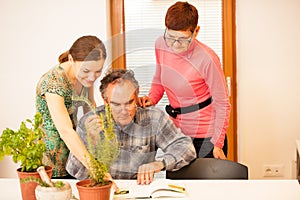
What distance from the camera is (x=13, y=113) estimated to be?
3508 mm

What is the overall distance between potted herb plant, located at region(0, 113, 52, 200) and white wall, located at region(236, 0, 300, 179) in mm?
2012

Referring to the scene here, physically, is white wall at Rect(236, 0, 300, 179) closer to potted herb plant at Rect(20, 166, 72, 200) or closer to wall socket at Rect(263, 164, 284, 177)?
wall socket at Rect(263, 164, 284, 177)

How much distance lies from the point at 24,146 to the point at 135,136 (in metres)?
0.77

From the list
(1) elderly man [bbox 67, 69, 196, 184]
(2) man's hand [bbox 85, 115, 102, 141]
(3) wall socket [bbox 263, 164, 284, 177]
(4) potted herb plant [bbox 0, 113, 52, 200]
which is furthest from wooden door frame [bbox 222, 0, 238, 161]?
(4) potted herb plant [bbox 0, 113, 52, 200]

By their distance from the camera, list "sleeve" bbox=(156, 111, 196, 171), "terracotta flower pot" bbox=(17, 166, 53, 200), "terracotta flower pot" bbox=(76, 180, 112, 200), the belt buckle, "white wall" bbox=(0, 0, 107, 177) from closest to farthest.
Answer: "terracotta flower pot" bbox=(76, 180, 112, 200)
"terracotta flower pot" bbox=(17, 166, 53, 200)
"sleeve" bbox=(156, 111, 196, 171)
the belt buckle
"white wall" bbox=(0, 0, 107, 177)

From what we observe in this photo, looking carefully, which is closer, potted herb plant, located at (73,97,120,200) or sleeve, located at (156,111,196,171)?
potted herb plant, located at (73,97,120,200)

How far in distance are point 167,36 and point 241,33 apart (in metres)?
0.85

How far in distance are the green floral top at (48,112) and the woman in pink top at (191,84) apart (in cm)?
44

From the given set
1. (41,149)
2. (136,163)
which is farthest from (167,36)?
(41,149)

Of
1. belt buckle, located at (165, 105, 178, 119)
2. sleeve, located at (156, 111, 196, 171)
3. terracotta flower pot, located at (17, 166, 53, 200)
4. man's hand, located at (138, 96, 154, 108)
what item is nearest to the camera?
terracotta flower pot, located at (17, 166, 53, 200)

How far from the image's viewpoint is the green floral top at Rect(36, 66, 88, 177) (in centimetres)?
233

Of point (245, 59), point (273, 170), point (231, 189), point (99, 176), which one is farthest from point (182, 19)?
point (273, 170)

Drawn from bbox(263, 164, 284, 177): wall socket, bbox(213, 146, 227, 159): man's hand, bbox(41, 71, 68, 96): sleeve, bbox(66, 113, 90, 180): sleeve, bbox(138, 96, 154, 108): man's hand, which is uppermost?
bbox(41, 71, 68, 96): sleeve

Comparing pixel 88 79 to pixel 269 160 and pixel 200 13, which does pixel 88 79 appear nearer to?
pixel 200 13
